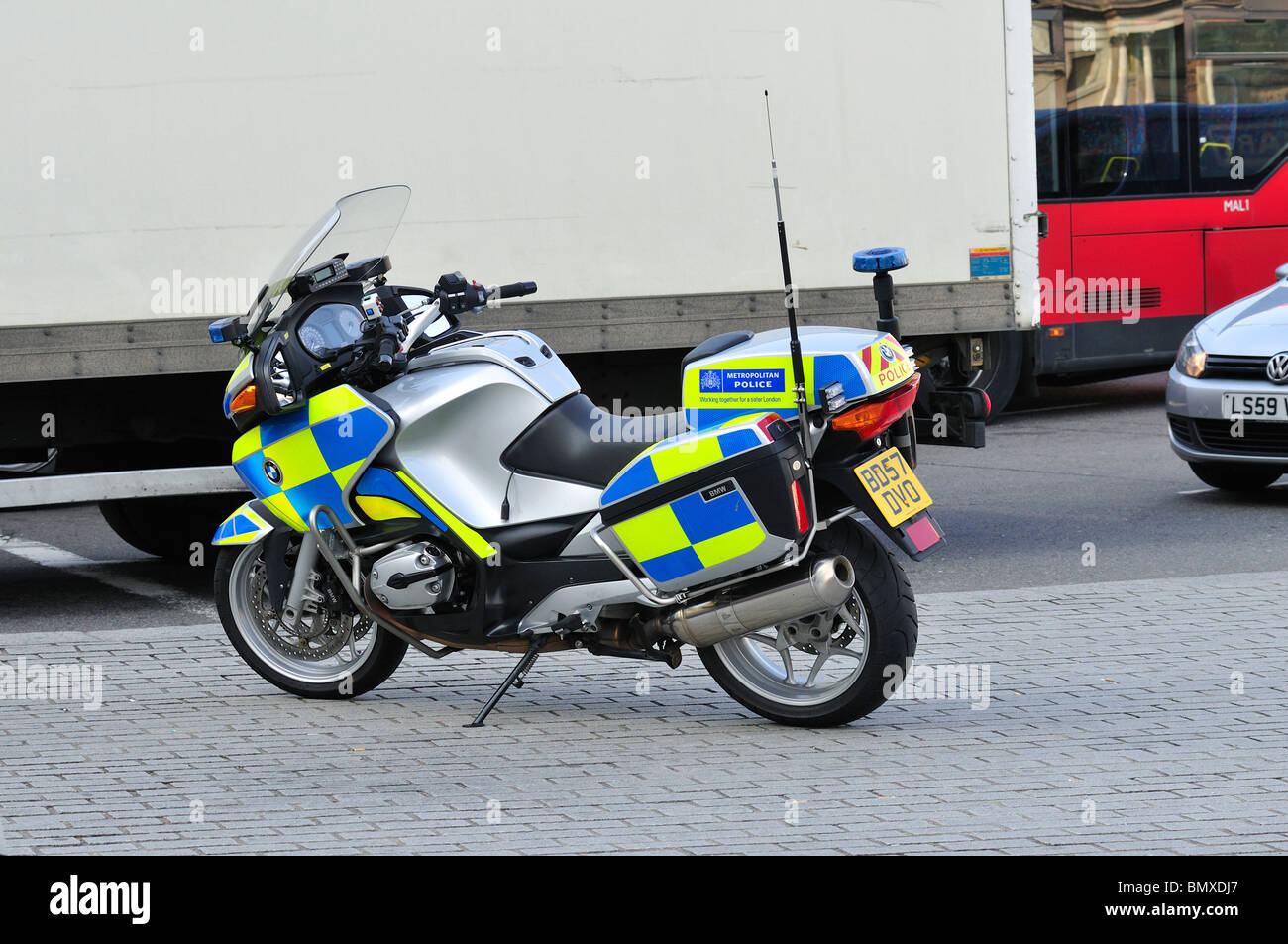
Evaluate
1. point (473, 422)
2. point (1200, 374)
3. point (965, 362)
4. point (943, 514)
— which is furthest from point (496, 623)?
point (1200, 374)

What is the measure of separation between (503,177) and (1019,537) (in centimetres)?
362

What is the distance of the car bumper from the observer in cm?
1055

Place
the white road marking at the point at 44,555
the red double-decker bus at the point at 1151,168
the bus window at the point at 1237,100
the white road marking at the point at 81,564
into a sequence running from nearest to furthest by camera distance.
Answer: the white road marking at the point at 81,564 < the white road marking at the point at 44,555 < the red double-decker bus at the point at 1151,168 < the bus window at the point at 1237,100

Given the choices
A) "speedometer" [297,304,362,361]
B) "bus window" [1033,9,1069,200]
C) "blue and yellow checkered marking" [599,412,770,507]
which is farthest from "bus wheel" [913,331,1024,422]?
"bus window" [1033,9,1069,200]

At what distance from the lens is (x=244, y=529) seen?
6.56m

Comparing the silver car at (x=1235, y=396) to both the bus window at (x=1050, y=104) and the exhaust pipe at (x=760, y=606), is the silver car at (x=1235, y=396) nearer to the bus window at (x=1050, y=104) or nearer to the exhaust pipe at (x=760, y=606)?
the bus window at (x=1050, y=104)

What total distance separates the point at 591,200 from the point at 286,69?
149cm

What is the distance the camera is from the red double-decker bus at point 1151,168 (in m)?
15.0

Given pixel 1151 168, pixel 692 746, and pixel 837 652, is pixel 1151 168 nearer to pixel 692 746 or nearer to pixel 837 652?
pixel 837 652

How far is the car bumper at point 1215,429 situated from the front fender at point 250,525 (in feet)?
20.5

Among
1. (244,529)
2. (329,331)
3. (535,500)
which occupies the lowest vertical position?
(244,529)

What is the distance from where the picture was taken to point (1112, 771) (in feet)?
17.9

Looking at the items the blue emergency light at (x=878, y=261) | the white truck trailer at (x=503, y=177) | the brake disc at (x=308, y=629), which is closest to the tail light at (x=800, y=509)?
the blue emergency light at (x=878, y=261)

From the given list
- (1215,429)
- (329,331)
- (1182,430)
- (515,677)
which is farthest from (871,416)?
(1182,430)
